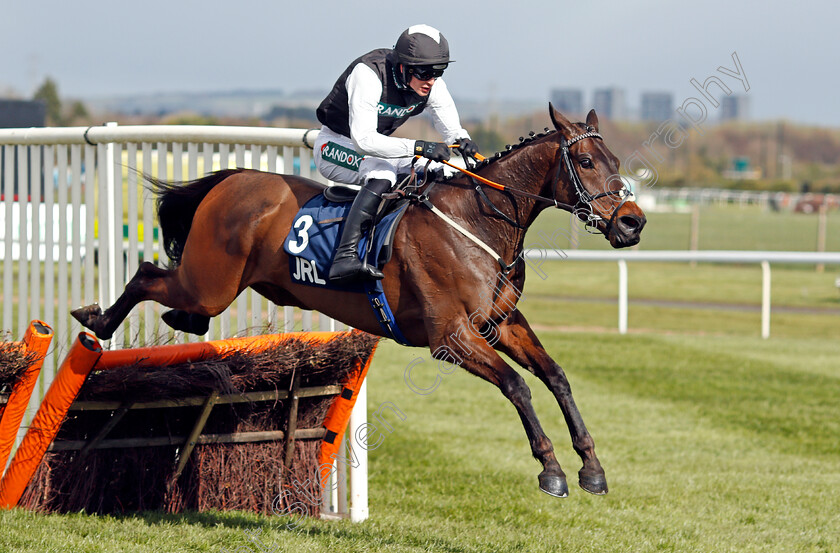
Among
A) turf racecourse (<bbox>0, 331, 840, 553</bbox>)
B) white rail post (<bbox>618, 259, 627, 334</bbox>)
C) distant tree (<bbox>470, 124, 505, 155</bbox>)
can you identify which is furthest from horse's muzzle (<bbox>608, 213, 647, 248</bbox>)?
distant tree (<bbox>470, 124, 505, 155</bbox>)

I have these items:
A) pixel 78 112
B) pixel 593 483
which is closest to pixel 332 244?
pixel 593 483

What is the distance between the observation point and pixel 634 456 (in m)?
7.27

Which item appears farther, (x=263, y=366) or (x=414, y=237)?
(x=263, y=366)

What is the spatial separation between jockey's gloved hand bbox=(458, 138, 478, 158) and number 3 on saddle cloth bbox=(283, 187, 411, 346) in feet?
1.03

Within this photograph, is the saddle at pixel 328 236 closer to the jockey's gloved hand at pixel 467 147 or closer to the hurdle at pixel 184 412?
the jockey's gloved hand at pixel 467 147

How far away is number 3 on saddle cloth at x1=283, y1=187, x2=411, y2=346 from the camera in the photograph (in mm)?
4125

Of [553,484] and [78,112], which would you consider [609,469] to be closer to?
[553,484]

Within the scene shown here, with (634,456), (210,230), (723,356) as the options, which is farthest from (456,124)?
(723,356)

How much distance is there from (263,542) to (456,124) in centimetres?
196

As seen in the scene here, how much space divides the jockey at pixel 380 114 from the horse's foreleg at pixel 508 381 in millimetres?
413

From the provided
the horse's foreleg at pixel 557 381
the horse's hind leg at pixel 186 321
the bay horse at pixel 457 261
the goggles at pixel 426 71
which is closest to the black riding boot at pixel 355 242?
the bay horse at pixel 457 261

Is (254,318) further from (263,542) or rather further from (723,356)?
(723,356)

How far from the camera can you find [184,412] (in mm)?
4820

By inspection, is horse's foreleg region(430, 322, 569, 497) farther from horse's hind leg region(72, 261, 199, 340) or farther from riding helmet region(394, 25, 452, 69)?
horse's hind leg region(72, 261, 199, 340)
